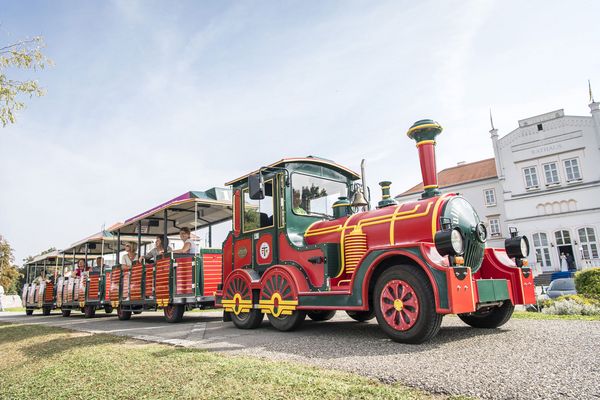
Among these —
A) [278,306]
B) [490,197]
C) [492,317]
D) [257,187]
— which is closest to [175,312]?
[278,306]

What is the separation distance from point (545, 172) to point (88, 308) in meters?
29.3

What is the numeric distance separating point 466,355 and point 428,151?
8.66 feet

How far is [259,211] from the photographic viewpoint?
23.0 feet

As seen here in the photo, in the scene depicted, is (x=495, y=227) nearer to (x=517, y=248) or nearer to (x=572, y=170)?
(x=572, y=170)

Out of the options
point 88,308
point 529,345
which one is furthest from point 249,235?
point 88,308

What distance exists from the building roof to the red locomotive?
89.3 feet

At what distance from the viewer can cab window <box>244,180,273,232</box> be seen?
6816 millimetres

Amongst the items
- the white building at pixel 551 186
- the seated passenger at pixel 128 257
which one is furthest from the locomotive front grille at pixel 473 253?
the white building at pixel 551 186

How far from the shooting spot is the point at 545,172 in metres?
28.6

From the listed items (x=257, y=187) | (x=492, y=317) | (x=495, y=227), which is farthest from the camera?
(x=495, y=227)

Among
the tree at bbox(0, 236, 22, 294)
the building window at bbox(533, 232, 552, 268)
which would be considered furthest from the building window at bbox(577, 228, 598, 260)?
the tree at bbox(0, 236, 22, 294)

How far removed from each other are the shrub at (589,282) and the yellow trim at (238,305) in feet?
28.8

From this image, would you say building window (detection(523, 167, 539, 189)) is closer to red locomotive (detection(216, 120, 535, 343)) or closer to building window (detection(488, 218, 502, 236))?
building window (detection(488, 218, 502, 236))

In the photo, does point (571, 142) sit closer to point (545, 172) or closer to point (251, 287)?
point (545, 172)
